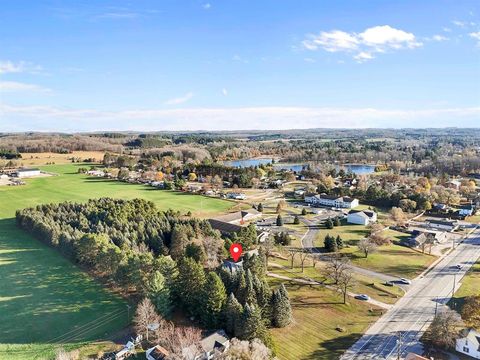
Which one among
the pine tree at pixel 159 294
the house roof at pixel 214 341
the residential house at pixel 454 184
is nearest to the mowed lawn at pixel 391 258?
the house roof at pixel 214 341

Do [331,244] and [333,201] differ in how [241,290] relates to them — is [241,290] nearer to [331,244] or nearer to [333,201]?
[331,244]

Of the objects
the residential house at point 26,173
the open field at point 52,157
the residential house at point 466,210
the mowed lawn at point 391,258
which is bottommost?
the mowed lawn at point 391,258

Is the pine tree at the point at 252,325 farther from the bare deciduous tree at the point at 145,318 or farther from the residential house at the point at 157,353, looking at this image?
the bare deciduous tree at the point at 145,318

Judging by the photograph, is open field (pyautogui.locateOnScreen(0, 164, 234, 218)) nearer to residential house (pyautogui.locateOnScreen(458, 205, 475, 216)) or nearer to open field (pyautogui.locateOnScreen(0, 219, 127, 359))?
open field (pyautogui.locateOnScreen(0, 219, 127, 359))

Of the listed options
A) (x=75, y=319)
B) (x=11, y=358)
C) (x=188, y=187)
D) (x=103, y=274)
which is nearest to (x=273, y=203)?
(x=188, y=187)

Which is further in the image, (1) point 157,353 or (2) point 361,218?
(2) point 361,218

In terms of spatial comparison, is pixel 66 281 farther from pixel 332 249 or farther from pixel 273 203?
pixel 273 203

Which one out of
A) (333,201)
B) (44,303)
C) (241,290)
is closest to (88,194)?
(44,303)
